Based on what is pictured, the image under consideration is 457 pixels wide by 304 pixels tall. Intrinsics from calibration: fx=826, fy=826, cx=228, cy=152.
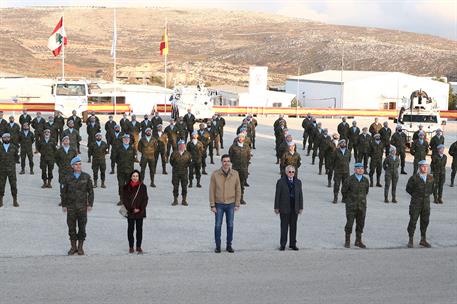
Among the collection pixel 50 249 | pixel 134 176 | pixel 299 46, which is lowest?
pixel 50 249

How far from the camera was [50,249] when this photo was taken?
13.3 metres

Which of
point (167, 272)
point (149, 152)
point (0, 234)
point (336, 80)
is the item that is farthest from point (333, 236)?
point (336, 80)

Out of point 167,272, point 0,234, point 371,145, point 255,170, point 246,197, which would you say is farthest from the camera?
point 255,170

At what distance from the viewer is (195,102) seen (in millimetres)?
45438

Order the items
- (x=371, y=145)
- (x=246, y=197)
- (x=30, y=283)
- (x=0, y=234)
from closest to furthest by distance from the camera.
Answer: (x=30, y=283) → (x=0, y=234) → (x=246, y=197) → (x=371, y=145)

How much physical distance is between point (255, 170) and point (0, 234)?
1244cm

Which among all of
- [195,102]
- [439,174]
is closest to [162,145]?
[439,174]

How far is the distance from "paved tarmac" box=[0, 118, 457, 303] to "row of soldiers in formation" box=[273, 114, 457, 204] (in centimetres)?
90

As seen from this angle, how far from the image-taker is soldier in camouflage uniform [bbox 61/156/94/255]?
12922 millimetres

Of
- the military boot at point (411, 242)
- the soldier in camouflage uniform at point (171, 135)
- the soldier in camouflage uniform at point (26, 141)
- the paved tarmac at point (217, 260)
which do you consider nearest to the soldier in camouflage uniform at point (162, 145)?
the soldier in camouflage uniform at point (171, 135)

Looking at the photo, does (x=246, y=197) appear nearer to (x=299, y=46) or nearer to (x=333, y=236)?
(x=333, y=236)

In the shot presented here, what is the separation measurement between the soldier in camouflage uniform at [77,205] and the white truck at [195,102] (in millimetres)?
32105

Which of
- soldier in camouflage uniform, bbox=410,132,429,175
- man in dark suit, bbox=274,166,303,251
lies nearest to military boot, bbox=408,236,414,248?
man in dark suit, bbox=274,166,303,251

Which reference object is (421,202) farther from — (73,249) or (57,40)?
(57,40)
